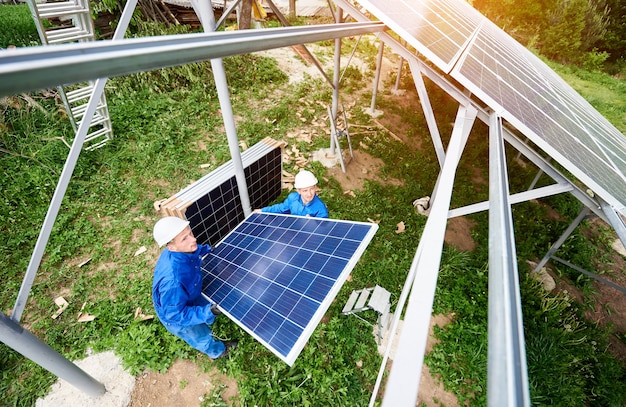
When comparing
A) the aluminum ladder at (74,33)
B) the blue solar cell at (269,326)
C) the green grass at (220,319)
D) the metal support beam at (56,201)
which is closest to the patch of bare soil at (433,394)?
the green grass at (220,319)

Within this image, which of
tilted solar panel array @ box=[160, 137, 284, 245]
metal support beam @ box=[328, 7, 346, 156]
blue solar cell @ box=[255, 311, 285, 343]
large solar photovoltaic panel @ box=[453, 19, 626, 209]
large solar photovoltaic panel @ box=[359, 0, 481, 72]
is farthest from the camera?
metal support beam @ box=[328, 7, 346, 156]

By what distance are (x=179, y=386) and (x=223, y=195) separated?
2873 mm

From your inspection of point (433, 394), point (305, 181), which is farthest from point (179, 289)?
point (433, 394)

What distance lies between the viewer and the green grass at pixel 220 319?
4.15 metres

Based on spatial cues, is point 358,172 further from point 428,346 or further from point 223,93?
point 223,93

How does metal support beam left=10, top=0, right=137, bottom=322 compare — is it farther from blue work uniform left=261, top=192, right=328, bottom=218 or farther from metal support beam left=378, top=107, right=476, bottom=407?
metal support beam left=378, top=107, right=476, bottom=407

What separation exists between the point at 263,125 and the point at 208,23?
19.5ft

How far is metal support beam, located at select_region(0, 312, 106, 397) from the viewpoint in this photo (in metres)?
2.15

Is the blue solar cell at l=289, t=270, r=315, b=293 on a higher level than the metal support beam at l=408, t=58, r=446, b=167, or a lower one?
lower

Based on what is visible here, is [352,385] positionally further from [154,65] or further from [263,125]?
[263,125]

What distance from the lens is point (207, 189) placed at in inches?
175

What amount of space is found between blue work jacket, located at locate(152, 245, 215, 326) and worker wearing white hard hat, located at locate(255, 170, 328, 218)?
1.72 m

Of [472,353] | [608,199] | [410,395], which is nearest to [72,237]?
[410,395]

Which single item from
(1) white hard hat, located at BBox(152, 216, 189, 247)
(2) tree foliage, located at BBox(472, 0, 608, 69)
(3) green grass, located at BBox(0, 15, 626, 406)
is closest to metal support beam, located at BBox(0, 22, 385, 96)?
(1) white hard hat, located at BBox(152, 216, 189, 247)
